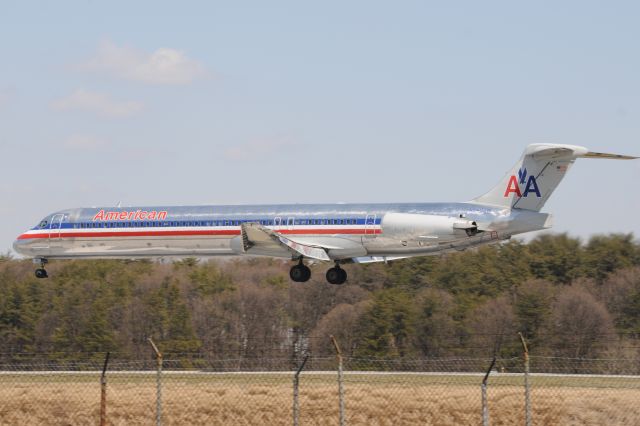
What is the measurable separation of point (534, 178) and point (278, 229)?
9.91 meters

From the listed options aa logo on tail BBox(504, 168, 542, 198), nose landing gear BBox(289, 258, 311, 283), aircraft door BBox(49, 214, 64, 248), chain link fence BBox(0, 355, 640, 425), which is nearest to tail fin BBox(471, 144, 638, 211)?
aa logo on tail BBox(504, 168, 542, 198)

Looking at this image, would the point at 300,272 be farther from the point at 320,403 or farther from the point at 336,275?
the point at 320,403

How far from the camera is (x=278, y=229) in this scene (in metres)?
45.4

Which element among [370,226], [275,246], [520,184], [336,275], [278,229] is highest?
[520,184]

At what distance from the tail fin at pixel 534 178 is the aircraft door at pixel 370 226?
445 cm

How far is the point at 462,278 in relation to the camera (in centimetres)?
6412

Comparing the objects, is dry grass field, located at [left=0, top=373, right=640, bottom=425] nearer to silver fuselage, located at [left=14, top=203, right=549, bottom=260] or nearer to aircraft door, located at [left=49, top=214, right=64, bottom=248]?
silver fuselage, located at [left=14, top=203, right=549, bottom=260]

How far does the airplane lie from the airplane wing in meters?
0.04

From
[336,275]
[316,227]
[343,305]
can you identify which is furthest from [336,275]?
[343,305]

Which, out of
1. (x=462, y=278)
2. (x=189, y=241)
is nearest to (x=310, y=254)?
(x=189, y=241)

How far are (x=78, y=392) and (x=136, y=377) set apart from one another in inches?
262

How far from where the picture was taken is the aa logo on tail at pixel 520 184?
138 ft

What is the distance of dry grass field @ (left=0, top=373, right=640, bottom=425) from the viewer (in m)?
27.9

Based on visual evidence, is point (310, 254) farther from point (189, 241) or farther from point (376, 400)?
point (376, 400)
